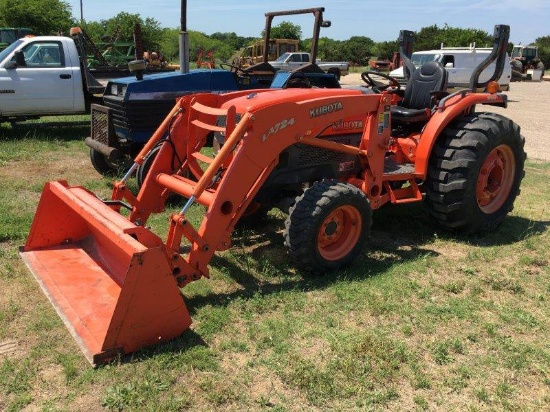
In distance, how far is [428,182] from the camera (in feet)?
17.3

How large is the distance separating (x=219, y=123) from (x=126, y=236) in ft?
5.73

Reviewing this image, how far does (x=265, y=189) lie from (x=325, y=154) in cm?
62

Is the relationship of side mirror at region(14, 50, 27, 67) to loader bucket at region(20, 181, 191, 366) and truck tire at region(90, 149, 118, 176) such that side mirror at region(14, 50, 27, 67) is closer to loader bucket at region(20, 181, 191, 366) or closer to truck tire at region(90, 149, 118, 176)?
truck tire at region(90, 149, 118, 176)

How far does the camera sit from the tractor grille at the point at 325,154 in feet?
15.3

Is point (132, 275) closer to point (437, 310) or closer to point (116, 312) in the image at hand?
point (116, 312)

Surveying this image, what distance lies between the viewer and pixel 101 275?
4.02 meters

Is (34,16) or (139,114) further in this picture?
(34,16)

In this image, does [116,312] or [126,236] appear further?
[126,236]

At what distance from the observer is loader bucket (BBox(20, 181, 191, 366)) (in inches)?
125

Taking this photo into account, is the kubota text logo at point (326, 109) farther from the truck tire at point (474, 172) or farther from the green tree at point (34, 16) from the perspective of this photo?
the green tree at point (34, 16)

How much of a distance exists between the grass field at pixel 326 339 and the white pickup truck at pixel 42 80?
5.73 meters

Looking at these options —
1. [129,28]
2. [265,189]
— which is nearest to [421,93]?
[265,189]

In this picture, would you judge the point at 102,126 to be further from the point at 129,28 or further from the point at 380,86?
the point at 129,28

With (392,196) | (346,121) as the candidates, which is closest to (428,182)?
(392,196)
